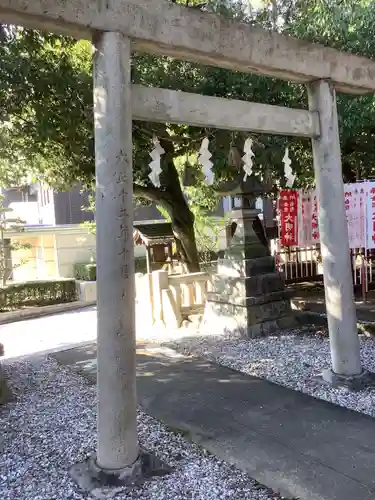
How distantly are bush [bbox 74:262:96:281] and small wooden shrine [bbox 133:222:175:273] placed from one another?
11.8ft

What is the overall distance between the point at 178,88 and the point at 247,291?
3781mm

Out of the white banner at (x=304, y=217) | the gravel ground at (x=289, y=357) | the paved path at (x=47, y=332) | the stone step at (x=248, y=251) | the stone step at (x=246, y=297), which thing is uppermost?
the white banner at (x=304, y=217)

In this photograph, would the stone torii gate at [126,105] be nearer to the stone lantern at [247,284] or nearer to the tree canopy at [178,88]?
the tree canopy at [178,88]

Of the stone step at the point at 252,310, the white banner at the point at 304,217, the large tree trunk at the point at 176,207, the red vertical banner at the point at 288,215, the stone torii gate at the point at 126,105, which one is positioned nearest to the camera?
the stone torii gate at the point at 126,105

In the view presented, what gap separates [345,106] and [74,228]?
47.5 ft

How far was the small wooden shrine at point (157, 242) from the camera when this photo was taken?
1436 cm

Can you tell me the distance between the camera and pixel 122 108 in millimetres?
3420

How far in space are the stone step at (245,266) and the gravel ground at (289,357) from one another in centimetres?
110

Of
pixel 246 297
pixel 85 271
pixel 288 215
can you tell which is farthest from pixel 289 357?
pixel 85 271

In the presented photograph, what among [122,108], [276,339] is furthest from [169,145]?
[122,108]

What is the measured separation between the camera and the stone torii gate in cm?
338

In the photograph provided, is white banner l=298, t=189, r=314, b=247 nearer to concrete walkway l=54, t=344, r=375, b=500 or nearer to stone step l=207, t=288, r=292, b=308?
stone step l=207, t=288, r=292, b=308

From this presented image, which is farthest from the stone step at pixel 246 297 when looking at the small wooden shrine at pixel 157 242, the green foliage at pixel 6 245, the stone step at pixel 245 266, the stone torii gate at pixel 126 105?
the green foliage at pixel 6 245

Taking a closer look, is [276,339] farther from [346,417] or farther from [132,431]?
[132,431]
